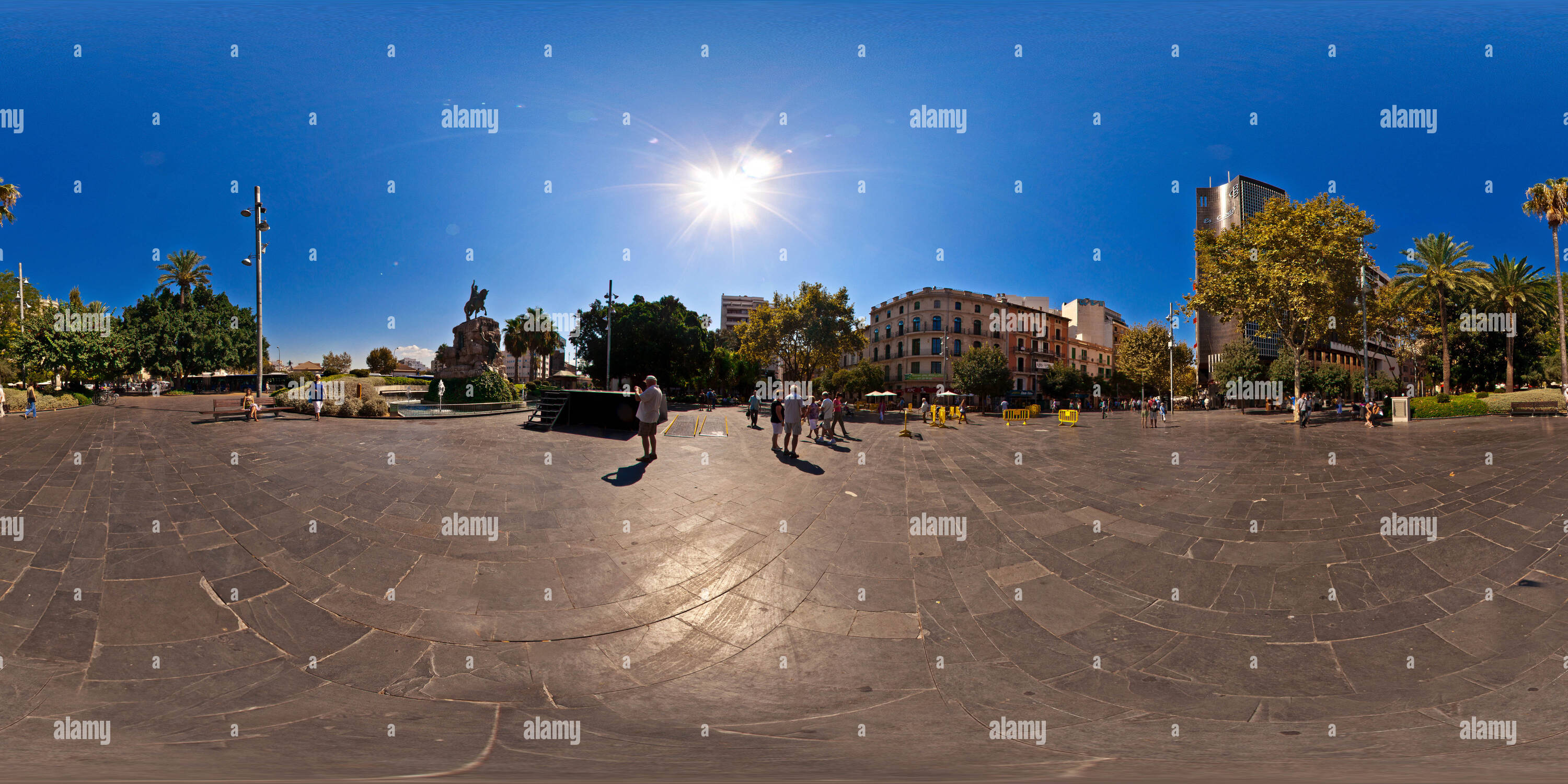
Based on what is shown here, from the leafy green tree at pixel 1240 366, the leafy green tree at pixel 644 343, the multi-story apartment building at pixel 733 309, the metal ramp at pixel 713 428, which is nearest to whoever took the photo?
the metal ramp at pixel 713 428

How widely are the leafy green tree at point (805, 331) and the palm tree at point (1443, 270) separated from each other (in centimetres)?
3375

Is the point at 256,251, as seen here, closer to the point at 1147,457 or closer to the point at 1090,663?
the point at 1090,663

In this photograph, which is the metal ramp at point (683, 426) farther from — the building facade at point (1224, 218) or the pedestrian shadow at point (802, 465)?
the building facade at point (1224, 218)

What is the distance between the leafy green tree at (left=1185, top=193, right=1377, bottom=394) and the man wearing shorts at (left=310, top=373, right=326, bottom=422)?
118 feet

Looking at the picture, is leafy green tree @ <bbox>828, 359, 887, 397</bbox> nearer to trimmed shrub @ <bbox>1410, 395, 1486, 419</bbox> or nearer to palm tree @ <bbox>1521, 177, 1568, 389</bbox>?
trimmed shrub @ <bbox>1410, 395, 1486, 419</bbox>

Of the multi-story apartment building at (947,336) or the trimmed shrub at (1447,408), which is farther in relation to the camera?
the multi-story apartment building at (947,336)

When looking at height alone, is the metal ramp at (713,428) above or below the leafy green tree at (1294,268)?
below

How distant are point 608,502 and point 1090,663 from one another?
17.2 feet

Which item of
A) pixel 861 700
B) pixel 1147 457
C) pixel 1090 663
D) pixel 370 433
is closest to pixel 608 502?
pixel 861 700

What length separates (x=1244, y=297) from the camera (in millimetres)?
25328

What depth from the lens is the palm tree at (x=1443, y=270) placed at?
30.1 metres

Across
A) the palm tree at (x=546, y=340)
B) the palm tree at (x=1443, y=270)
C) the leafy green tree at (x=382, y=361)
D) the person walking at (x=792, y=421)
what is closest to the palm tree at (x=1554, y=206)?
the palm tree at (x=1443, y=270)

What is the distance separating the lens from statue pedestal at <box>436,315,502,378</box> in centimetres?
2673

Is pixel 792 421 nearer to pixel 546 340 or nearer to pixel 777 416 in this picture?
pixel 777 416
